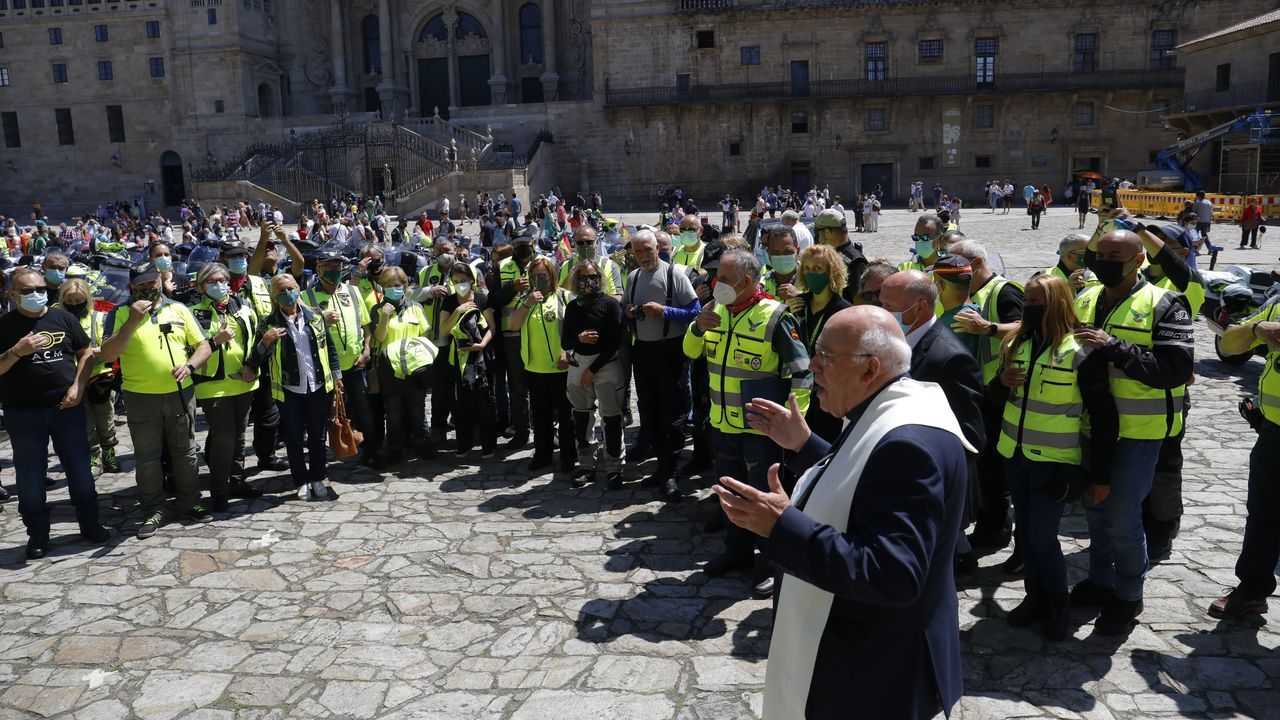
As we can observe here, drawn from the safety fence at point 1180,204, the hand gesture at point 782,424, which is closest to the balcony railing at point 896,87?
the safety fence at point 1180,204

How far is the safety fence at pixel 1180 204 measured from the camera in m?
29.8

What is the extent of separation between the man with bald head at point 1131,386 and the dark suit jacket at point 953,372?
54cm

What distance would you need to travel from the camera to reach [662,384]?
7.36 m

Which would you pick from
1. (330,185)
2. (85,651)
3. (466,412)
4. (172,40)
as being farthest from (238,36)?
(85,651)

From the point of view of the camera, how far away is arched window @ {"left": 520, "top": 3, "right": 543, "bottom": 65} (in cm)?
4816

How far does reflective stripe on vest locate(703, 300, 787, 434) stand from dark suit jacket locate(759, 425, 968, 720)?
9.23 feet

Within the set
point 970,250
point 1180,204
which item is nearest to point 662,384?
point 970,250

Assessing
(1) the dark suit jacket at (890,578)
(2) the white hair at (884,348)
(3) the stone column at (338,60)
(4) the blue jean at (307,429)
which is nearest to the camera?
(1) the dark suit jacket at (890,578)

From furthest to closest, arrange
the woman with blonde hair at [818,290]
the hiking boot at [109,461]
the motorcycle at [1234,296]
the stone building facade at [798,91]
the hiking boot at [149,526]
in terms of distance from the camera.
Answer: the stone building facade at [798,91]
the motorcycle at [1234,296]
the hiking boot at [109,461]
the hiking boot at [149,526]
the woman with blonde hair at [818,290]

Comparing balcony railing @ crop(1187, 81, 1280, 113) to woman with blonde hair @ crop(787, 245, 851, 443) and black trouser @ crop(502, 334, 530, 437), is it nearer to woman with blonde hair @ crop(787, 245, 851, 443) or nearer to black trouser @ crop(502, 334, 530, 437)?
black trouser @ crop(502, 334, 530, 437)

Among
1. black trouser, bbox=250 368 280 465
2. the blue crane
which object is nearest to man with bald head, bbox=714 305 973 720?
black trouser, bbox=250 368 280 465

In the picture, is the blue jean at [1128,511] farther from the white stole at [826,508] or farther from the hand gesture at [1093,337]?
the white stole at [826,508]

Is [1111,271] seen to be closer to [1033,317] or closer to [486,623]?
[1033,317]

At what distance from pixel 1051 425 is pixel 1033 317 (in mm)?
538
